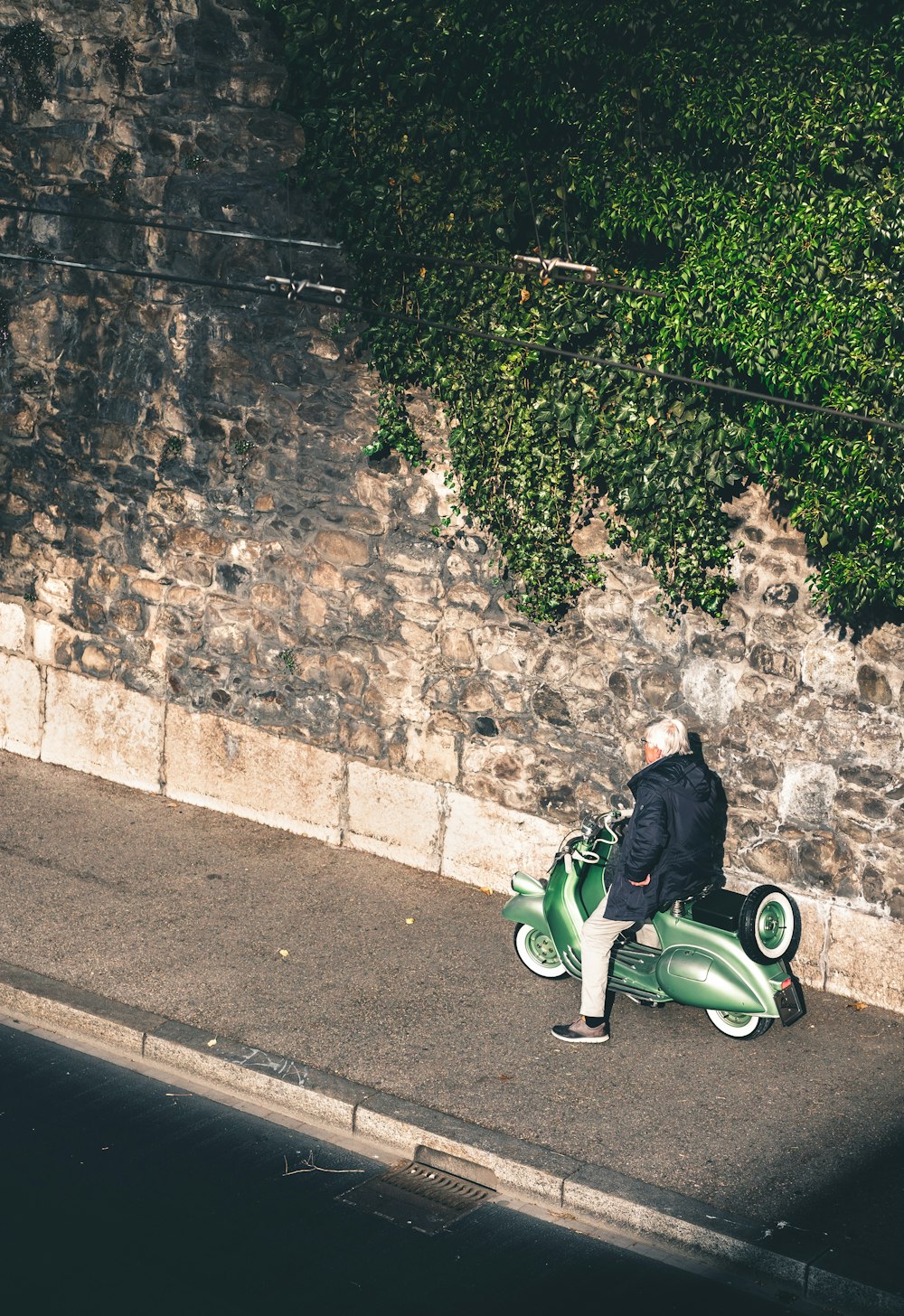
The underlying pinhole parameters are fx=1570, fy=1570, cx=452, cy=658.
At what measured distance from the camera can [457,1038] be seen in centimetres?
802

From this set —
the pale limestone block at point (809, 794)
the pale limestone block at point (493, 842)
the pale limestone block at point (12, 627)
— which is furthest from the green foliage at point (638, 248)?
the pale limestone block at point (12, 627)

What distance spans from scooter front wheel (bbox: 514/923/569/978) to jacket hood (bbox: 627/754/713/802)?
1.20 metres

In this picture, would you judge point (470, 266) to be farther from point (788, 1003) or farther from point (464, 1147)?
point (464, 1147)

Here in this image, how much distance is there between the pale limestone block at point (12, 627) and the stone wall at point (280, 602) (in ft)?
0.20

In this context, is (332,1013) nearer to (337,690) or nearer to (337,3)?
(337,690)

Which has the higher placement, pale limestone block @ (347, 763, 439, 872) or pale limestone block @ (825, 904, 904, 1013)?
pale limestone block @ (825, 904, 904, 1013)

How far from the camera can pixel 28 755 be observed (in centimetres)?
1203

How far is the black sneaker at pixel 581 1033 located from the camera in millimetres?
8008

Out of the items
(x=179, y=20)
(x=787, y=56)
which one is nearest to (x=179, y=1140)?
(x=787, y=56)

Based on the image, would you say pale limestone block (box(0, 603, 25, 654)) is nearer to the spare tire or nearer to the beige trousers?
the beige trousers

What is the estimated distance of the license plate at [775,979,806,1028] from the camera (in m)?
7.89

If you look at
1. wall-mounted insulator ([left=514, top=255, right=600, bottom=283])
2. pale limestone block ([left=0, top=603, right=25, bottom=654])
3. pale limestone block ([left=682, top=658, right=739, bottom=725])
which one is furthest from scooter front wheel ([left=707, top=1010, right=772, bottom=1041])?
pale limestone block ([left=0, top=603, right=25, bottom=654])

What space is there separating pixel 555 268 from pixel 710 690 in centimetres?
251

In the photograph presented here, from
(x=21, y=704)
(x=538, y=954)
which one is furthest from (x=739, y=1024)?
(x=21, y=704)
